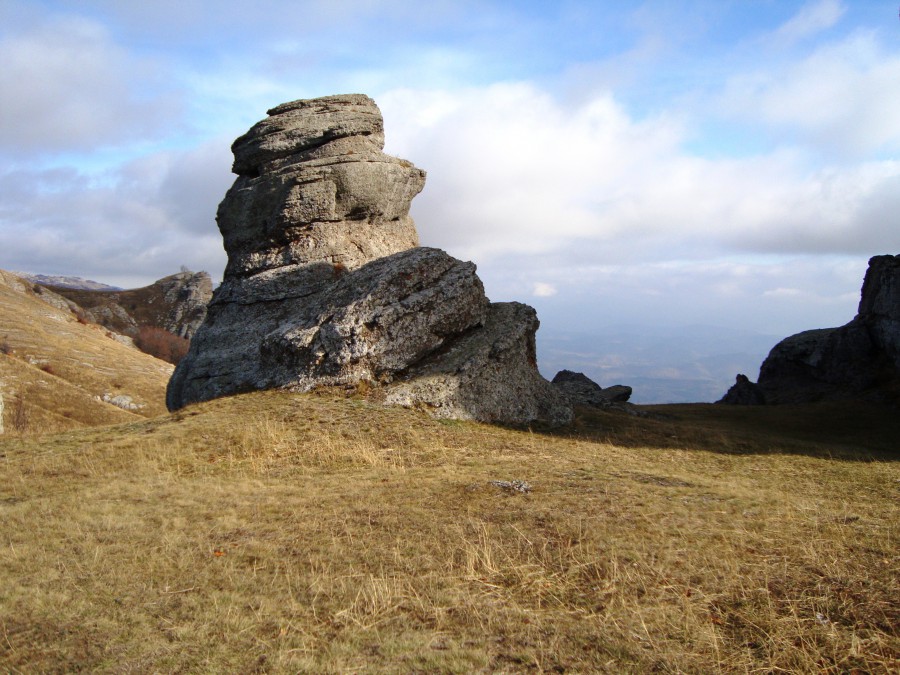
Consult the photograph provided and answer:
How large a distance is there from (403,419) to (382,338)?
4056 millimetres

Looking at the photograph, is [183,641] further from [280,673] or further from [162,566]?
[162,566]

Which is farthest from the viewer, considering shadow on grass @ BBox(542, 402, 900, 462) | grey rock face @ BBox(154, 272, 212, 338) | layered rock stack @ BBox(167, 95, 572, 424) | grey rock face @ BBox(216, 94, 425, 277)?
grey rock face @ BBox(154, 272, 212, 338)

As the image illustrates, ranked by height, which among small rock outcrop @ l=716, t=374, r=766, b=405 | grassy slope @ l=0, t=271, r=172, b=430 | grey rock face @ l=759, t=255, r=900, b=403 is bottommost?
grassy slope @ l=0, t=271, r=172, b=430

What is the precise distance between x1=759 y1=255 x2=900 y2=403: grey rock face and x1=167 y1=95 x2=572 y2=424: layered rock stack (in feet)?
88.1

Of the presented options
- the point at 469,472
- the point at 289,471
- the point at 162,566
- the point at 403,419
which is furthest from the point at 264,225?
the point at 162,566

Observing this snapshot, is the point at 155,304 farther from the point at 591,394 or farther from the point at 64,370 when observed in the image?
the point at 591,394

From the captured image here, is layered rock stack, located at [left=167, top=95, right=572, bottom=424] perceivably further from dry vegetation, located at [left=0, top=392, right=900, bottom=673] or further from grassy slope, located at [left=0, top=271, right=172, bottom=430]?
grassy slope, located at [left=0, top=271, right=172, bottom=430]

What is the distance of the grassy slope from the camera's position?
47.6m

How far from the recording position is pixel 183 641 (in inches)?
296

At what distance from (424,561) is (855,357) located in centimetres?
4393

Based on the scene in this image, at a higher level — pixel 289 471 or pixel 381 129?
pixel 381 129

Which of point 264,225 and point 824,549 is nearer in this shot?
point 824,549

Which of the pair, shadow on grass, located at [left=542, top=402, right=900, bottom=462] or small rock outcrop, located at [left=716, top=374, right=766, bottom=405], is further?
small rock outcrop, located at [left=716, top=374, right=766, bottom=405]

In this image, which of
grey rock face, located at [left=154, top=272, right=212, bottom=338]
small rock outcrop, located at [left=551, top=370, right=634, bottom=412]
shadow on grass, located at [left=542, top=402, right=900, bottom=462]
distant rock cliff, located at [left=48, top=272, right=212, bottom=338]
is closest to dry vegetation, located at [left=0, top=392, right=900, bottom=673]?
shadow on grass, located at [left=542, top=402, right=900, bottom=462]
